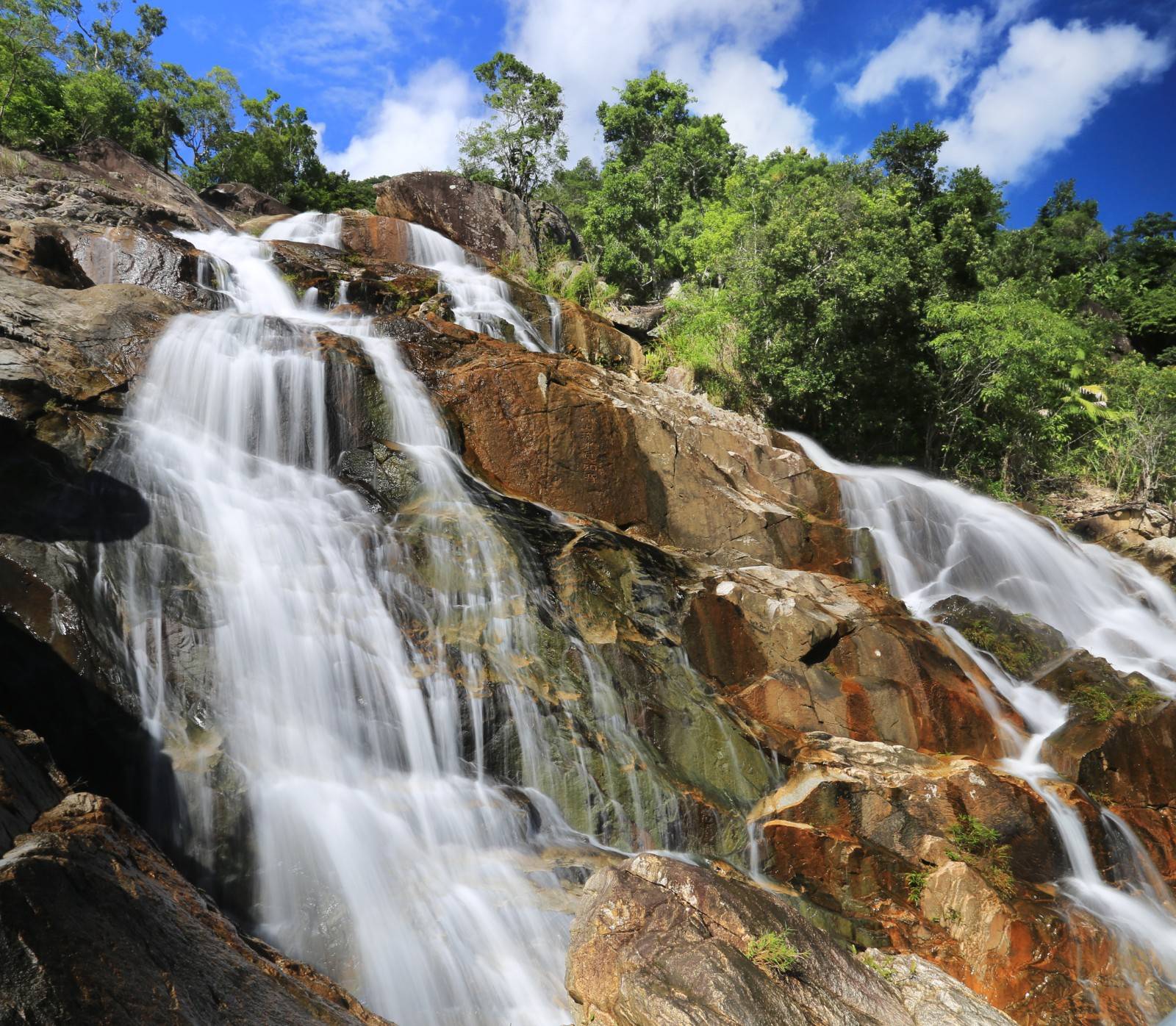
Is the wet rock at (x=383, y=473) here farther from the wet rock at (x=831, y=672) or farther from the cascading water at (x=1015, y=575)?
the cascading water at (x=1015, y=575)

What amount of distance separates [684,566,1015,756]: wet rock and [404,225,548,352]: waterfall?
9270 millimetres

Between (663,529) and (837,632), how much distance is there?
3707mm

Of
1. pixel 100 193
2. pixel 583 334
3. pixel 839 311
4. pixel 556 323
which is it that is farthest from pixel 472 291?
pixel 839 311

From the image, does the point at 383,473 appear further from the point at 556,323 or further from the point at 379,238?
the point at 379,238

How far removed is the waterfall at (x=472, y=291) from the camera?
18.1 meters

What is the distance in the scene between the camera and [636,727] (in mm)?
8672

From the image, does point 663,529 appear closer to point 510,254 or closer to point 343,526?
point 343,526

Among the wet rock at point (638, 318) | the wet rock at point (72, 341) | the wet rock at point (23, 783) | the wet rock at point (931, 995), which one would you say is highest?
the wet rock at point (638, 318)

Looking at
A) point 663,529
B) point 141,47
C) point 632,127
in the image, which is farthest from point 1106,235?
point 141,47

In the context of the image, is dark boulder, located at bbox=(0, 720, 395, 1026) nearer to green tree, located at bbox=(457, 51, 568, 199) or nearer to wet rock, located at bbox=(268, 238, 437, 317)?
wet rock, located at bbox=(268, 238, 437, 317)

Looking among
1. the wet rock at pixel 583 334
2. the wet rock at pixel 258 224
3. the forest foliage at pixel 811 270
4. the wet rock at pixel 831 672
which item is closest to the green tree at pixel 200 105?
the forest foliage at pixel 811 270

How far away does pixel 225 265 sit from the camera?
16578mm

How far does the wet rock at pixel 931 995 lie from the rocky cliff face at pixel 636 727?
3 cm

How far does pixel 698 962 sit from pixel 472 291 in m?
17.5
